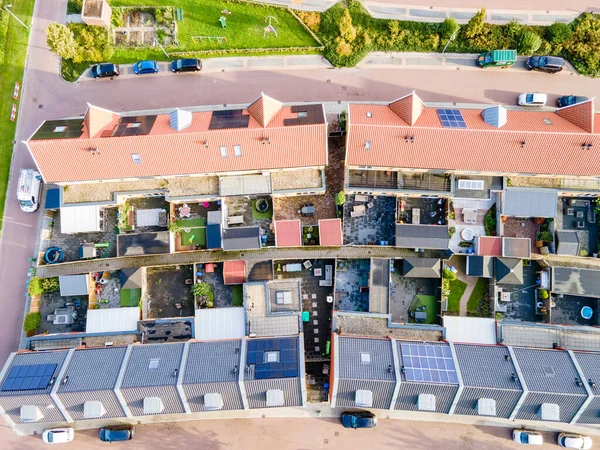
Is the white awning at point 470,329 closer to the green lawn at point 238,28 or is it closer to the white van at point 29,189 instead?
the green lawn at point 238,28

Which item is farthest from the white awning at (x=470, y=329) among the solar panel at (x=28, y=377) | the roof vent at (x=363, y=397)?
the solar panel at (x=28, y=377)

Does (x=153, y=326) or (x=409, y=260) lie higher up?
(x=409, y=260)

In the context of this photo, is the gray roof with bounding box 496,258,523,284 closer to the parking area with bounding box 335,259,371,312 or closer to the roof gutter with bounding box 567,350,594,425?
the roof gutter with bounding box 567,350,594,425

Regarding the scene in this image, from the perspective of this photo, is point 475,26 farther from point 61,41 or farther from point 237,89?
point 61,41

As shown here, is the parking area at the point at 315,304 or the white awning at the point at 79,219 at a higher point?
the white awning at the point at 79,219

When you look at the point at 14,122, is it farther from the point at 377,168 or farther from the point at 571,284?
the point at 571,284

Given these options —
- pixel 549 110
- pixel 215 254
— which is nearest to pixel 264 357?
pixel 215 254
